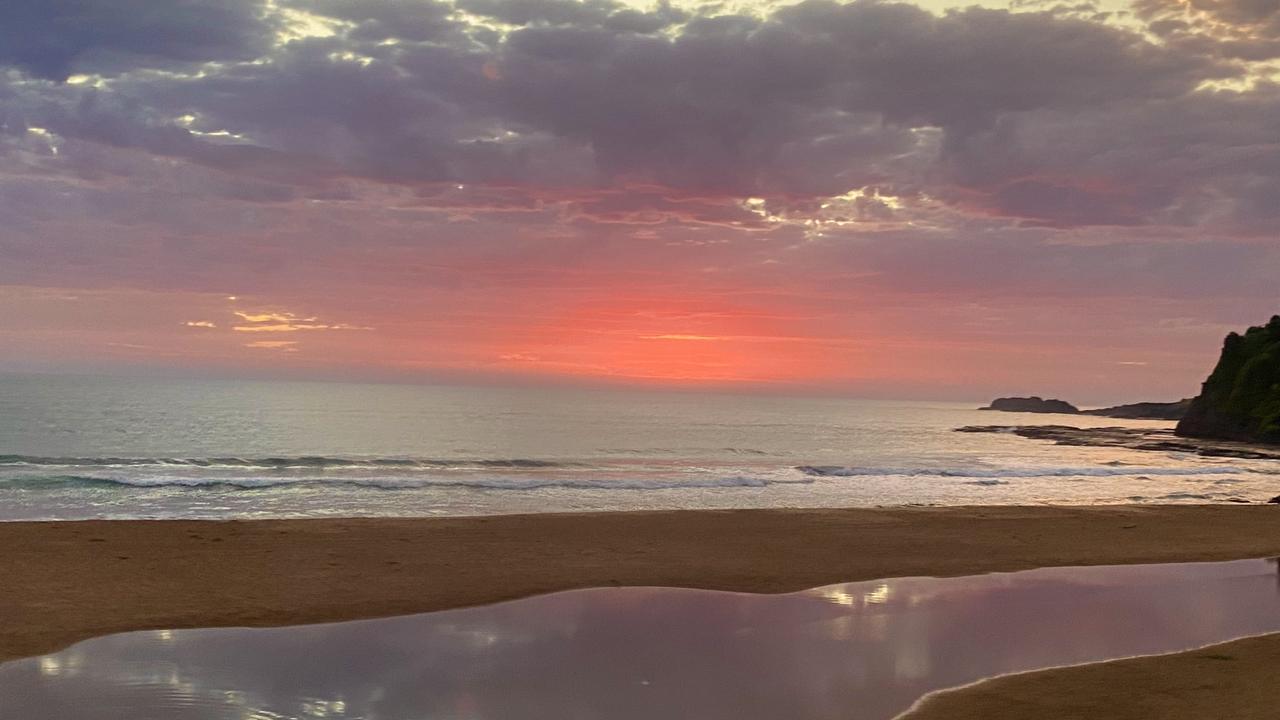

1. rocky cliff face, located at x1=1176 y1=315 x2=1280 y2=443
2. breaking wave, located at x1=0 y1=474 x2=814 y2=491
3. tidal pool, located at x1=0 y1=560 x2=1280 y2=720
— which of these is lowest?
breaking wave, located at x1=0 y1=474 x2=814 y2=491

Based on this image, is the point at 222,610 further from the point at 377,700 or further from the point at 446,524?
the point at 446,524

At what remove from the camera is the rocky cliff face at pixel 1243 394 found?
79.2 meters

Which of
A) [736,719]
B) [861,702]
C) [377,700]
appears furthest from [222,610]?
[861,702]

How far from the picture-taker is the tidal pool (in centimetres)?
775

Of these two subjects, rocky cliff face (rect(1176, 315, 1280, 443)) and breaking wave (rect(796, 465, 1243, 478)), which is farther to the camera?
rocky cliff face (rect(1176, 315, 1280, 443))

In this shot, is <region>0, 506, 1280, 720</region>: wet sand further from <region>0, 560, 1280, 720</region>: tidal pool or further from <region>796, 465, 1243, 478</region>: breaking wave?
<region>796, 465, 1243, 478</region>: breaking wave

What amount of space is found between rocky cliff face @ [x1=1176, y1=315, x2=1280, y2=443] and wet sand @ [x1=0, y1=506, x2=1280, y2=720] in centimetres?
6571

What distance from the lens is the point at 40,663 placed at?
8992mm

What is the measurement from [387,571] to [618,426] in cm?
7659

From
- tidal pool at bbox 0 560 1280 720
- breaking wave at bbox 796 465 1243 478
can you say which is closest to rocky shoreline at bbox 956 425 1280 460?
breaking wave at bbox 796 465 1243 478

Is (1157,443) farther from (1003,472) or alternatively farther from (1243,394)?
(1003,472)

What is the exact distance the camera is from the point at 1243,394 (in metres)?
83.9

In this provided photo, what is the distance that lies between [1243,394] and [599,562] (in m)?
89.6

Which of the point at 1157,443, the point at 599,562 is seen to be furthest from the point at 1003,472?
the point at 1157,443
